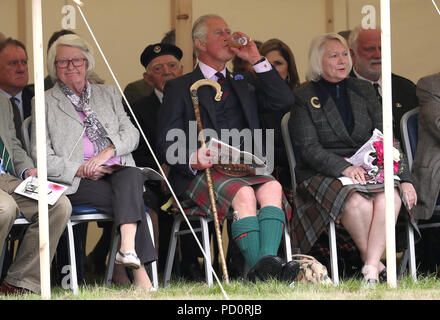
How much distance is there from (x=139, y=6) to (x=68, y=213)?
9.47 feet

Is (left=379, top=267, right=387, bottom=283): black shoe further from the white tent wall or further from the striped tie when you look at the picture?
the white tent wall

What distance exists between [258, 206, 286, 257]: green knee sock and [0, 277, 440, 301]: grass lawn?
0.76ft

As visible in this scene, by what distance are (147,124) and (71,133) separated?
94 cm

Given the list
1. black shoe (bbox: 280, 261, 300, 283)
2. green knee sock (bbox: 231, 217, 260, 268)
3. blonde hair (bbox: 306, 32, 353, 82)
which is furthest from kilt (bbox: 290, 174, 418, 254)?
blonde hair (bbox: 306, 32, 353, 82)

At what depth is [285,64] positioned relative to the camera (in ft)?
21.2

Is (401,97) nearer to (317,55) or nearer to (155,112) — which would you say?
(317,55)

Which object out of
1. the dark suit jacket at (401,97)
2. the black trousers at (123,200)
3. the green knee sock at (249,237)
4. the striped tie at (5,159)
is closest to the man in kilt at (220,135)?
the green knee sock at (249,237)

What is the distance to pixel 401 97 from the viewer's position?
618 centimetres

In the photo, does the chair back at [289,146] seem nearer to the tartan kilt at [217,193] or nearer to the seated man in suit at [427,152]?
the tartan kilt at [217,193]

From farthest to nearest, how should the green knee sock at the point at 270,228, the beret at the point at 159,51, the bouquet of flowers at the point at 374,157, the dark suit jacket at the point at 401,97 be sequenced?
the beret at the point at 159,51, the dark suit jacket at the point at 401,97, the bouquet of flowers at the point at 374,157, the green knee sock at the point at 270,228

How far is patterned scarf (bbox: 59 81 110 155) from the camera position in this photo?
5.32 meters

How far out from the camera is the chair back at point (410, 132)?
5.54m

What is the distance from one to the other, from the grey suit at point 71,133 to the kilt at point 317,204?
1044mm

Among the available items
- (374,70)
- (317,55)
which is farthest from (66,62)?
(374,70)
